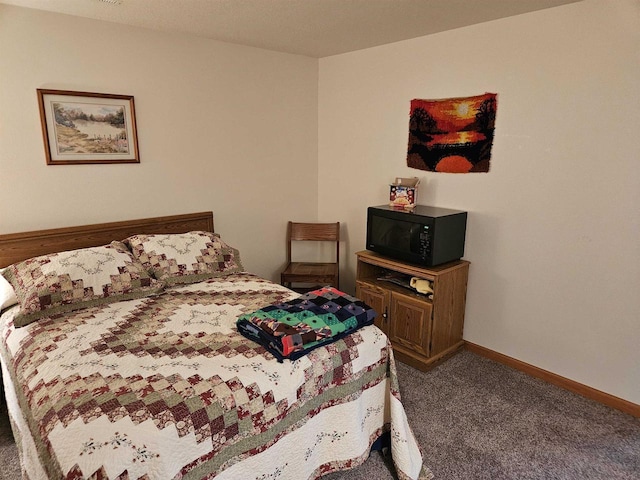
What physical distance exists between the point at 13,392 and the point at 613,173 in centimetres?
326

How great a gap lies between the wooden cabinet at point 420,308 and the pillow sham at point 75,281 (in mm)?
1584

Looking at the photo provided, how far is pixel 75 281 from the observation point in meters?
2.30

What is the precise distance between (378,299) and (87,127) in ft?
7.88

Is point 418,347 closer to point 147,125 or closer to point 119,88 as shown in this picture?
point 147,125

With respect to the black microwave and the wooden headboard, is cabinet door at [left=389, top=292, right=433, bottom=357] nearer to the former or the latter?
the black microwave

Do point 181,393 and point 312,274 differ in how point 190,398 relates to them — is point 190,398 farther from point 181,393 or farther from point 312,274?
point 312,274

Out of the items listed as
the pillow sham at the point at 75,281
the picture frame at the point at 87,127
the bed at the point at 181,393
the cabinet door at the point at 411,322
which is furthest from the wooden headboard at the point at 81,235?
the cabinet door at the point at 411,322

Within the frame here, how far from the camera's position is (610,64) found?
7.63 ft

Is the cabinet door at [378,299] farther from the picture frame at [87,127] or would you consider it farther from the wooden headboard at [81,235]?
the picture frame at [87,127]

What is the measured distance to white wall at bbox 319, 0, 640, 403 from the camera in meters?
2.35

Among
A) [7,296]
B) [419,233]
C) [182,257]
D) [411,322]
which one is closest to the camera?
[7,296]

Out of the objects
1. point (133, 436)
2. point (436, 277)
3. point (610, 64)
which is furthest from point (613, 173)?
point (133, 436)

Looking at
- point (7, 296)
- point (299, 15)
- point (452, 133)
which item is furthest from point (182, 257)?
point (452, 133)

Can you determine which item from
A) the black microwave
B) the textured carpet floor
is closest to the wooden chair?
the black microwave
